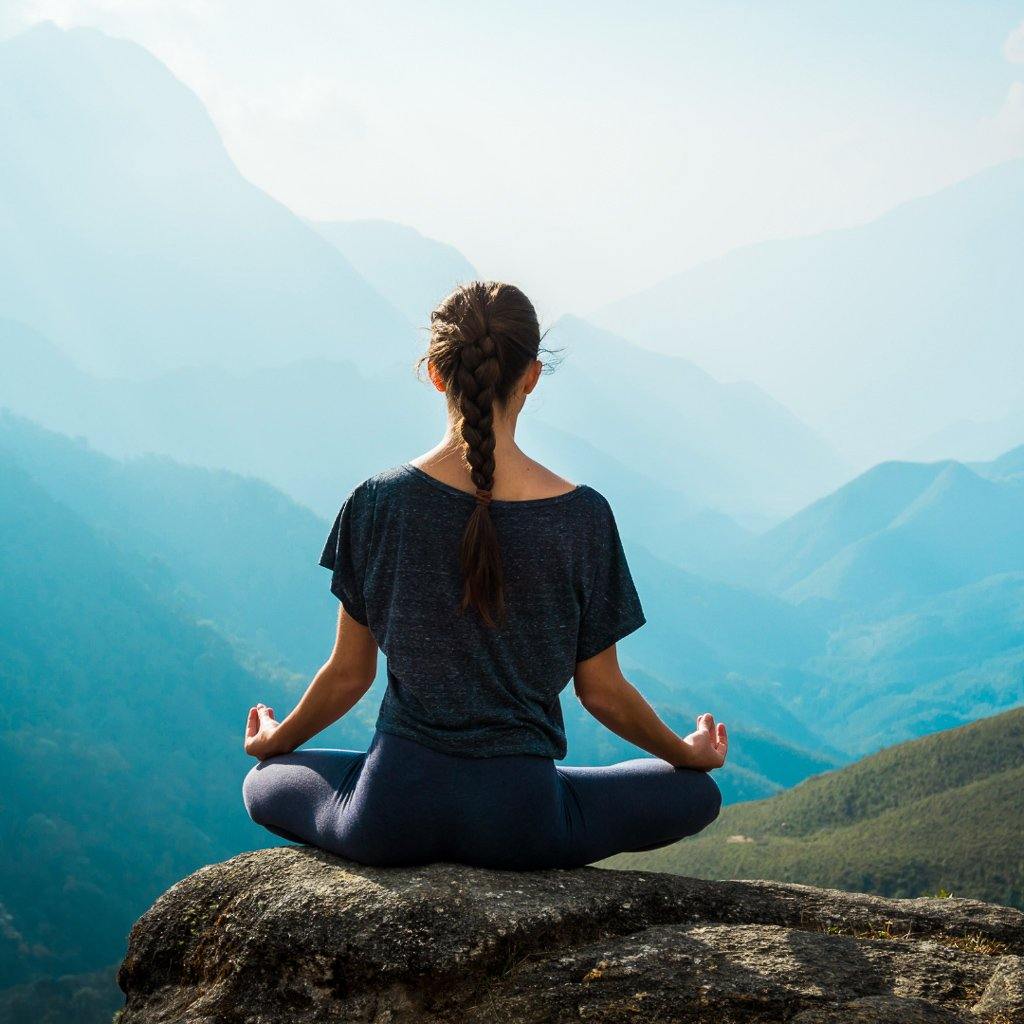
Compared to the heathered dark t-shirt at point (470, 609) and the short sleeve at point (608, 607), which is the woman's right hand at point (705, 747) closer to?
the short sleeve at point (608, 607)

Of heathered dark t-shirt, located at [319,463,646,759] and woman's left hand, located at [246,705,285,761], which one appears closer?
heathered dark t-shirt, located at [319,463,646,759]

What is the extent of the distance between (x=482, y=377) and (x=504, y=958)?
1.73 meters

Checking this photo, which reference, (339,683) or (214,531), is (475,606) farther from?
(214,531)

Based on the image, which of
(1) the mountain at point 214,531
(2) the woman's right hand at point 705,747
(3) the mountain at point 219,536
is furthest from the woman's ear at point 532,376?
(1) the mountain at point 214,531

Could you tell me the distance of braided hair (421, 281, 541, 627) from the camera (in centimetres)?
331

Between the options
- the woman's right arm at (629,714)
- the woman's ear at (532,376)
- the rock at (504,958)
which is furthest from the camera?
the woman's right arm at (629,714)

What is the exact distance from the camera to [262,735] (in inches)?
159

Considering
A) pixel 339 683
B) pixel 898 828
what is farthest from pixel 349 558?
pixel 898 828

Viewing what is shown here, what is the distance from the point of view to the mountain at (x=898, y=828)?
136 feet

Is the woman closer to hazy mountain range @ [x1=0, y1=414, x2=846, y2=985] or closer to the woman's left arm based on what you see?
the woman's left arm

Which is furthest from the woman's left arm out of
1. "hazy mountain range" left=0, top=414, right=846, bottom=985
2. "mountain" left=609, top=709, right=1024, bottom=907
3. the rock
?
"hazy mountain range" left=0, top=414, right=846, bottom=985

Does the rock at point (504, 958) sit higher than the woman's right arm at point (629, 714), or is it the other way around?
the woman's right arm at point (629, 714)

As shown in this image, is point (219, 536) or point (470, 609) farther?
point (219, 536)

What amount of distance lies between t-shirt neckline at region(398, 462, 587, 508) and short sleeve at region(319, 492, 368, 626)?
24 cm
